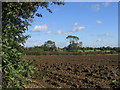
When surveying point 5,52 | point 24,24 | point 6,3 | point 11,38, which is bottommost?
point 5,52

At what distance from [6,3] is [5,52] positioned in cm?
106

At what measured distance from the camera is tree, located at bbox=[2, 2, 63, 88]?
4.77 meters

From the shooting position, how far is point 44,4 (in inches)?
205

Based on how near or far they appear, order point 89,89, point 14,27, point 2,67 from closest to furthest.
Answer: point 2,67 < point 14,27 < point 89,89

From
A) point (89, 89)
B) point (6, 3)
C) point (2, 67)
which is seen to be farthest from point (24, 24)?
point (89, 89)

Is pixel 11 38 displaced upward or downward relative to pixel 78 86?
upward

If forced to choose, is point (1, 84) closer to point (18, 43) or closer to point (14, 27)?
point (18, 43)

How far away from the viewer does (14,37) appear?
5020 mm

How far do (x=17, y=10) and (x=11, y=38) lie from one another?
2.07ft

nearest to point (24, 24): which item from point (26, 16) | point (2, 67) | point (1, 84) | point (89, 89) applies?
point (26, 16)

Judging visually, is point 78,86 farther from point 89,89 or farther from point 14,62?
point 14,62

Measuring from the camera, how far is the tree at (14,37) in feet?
15.6

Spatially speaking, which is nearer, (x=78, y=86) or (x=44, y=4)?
(x=44, y=4)

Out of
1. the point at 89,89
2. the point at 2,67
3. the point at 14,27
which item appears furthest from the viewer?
the point at 89,89
